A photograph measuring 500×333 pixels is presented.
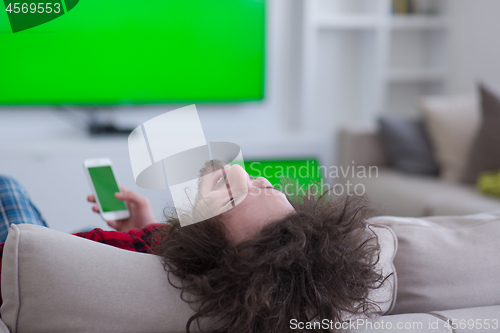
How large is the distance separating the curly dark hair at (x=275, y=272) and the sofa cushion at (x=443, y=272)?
0.39 ft

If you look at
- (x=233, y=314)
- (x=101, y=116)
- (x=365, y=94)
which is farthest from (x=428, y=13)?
(x=233, y=314)

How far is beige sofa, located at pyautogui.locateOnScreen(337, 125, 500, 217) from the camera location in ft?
6.75

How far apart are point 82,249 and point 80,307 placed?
0.07m

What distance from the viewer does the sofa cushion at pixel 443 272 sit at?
79 centimetres

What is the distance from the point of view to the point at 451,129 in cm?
246

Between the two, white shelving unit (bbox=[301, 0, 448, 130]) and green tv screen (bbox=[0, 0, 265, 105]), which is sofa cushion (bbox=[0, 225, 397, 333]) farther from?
white shelving unit (bbox=[301, 0, 448, 130])

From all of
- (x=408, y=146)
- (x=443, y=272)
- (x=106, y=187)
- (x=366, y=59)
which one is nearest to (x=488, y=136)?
(x=408, y=146)

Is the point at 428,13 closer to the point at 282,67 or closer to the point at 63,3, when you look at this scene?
the point at 282,67

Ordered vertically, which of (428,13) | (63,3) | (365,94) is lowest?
(365,94)

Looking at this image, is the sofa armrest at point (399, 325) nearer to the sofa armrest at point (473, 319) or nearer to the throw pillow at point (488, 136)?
the sofa armrest at point (473, 319)

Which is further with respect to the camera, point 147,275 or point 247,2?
point 247,2

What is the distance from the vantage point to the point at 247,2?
2953mm

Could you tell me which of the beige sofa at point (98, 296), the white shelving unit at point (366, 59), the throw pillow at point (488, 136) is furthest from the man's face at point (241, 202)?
the white shelving unit at point (366, 59)

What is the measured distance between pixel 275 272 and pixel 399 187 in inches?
73.7
